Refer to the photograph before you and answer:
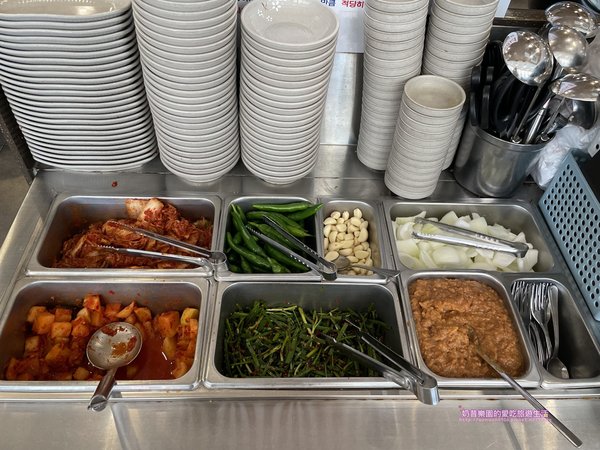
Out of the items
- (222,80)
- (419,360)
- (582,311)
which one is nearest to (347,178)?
(222,80)

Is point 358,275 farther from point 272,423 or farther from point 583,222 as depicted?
point 583,222

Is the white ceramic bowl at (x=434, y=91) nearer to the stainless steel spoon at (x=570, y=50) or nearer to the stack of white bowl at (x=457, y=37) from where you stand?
the stack of white bowl at (x=457, y=37)

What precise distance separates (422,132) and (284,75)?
1.46ft

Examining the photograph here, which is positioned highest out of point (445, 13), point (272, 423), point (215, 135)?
point (445, 13)

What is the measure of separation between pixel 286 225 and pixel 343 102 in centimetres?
55

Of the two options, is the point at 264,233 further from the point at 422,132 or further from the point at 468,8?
the point at 468,8

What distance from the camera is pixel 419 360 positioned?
119 cm

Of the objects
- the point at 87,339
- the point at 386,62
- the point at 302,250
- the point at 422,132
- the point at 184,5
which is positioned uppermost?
the point at 184,5

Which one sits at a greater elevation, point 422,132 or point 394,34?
point 394,34

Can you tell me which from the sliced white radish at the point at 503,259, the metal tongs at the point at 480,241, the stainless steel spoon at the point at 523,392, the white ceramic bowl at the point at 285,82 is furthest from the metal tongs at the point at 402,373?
the white ceramic bowl at the point at 285,82

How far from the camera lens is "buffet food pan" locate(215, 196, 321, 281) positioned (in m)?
1.35

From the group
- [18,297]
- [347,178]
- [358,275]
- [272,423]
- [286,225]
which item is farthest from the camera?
[347,178]

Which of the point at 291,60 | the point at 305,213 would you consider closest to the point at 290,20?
the point at 291,60

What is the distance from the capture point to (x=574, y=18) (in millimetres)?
1415
